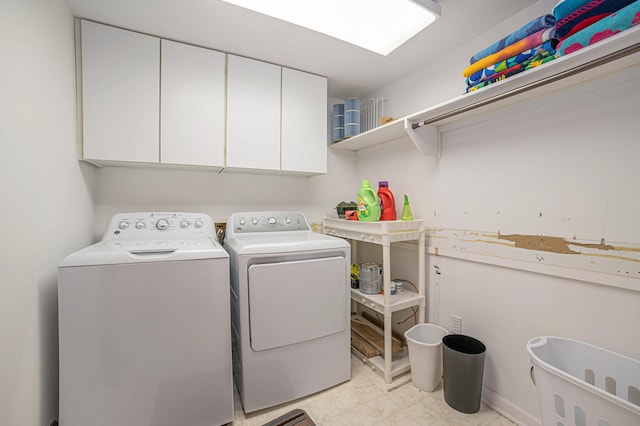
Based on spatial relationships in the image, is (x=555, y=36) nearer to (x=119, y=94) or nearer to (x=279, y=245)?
(x=279, y=245)

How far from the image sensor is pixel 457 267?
1721 millimetres

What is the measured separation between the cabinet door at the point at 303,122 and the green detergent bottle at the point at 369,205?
1.39 ft

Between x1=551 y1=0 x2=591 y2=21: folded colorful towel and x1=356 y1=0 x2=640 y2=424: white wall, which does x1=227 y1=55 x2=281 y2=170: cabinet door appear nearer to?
x1=356 y1=0 x2=640 y2=424: white wall

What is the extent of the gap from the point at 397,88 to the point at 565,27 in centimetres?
129

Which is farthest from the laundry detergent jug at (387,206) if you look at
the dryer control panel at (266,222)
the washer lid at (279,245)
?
the dryer control panel at (266,222)

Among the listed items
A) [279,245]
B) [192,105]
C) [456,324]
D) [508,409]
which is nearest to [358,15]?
[192,105]

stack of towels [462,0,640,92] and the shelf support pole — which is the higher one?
stack of towels [462,0,640,92]

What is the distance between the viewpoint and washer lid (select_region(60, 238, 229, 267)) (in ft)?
3.67

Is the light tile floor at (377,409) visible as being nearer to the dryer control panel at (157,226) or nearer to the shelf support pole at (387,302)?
the shelf support pole at (387,302)

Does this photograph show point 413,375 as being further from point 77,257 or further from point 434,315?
point 77,257

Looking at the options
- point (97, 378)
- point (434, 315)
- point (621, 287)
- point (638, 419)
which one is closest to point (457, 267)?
point (434, 315)

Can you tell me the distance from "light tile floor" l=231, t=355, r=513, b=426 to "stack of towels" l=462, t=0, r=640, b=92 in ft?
5.98

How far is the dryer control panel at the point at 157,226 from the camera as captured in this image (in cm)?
157

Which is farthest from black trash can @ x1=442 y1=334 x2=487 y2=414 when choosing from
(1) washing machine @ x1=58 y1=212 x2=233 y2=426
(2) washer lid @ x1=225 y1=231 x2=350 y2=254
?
(1) washing machine @ x1=58 y1=212 x2=233 y2=426
